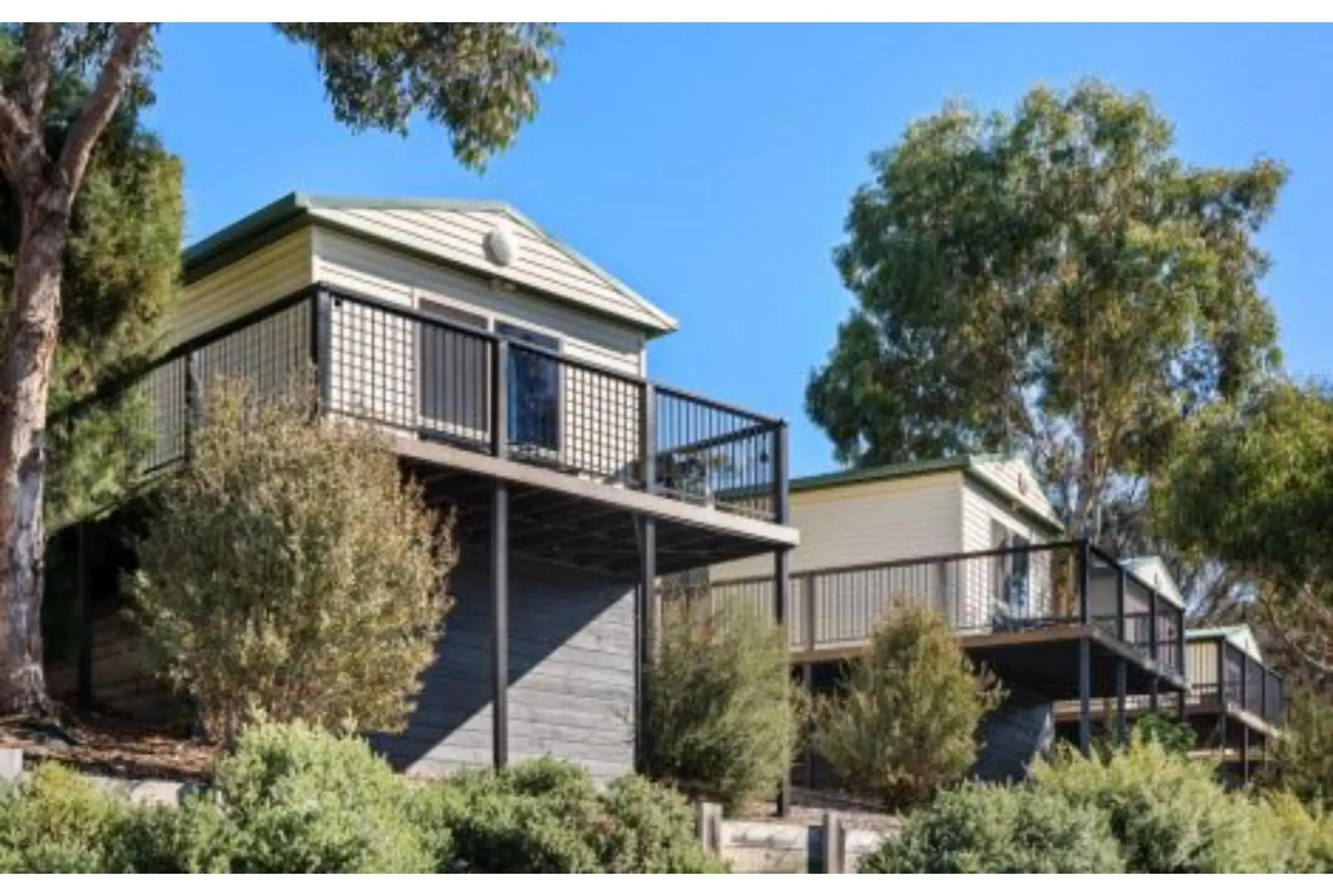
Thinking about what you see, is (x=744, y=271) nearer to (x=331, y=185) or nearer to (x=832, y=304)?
(x=331, y=185)

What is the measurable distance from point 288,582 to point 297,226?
17.5 feet

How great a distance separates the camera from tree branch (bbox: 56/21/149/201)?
46.2 ft

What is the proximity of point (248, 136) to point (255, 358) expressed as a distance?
201cm

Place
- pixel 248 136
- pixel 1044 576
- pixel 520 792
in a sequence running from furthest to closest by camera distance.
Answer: pixel 1044 576 → pixel 248 136 → pixel 520 792

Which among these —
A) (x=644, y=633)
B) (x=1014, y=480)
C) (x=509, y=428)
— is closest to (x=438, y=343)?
(x=509, y=428)

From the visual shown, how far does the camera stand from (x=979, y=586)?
23062mm

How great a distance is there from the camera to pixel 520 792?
35.8 feet

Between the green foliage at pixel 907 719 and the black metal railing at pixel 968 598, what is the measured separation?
1.99m

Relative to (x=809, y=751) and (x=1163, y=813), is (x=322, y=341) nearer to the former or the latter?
(x=1163, y=813)

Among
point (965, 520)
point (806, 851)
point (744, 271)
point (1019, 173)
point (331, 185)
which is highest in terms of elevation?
point (1019, 173)

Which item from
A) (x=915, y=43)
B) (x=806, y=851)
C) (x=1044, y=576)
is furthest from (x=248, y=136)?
(x=1044, y=576)

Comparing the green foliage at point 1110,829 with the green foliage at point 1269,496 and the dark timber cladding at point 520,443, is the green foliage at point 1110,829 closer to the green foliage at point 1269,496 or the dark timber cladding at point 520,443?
the dark timber cladding at point 520,443

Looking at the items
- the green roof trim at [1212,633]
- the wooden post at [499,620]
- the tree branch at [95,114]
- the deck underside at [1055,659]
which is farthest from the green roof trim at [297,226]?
the green roof trim at [1212,633]

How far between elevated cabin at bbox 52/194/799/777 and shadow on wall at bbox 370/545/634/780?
2 centimetres
